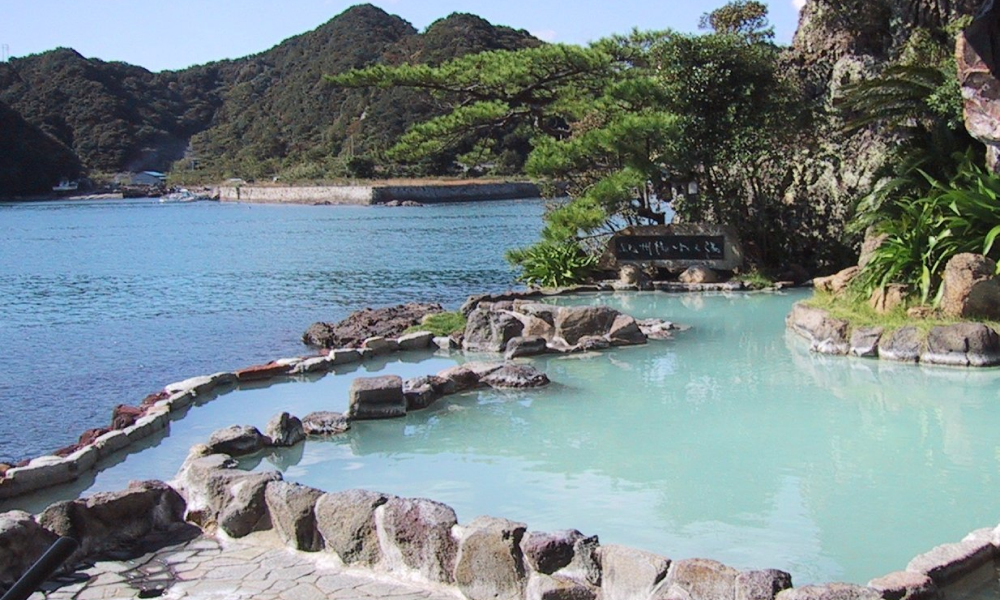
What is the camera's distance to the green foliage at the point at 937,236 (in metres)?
12.3

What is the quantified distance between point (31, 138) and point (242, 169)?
67.0 ft

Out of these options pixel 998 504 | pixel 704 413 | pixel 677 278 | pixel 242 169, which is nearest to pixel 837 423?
pixel 704 413

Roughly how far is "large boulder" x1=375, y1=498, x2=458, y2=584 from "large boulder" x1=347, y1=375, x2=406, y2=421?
3.65 m

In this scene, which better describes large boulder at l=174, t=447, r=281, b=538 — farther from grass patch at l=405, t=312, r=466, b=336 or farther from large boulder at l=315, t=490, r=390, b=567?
grass patch at l=405, t=312, r=466, b=336

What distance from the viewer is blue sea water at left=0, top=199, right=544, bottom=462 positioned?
13.5 m

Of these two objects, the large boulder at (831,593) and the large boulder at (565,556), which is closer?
the large boulder at (831,593)

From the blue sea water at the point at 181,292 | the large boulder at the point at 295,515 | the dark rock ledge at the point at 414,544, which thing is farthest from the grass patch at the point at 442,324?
the large boulder at the point at 295,515

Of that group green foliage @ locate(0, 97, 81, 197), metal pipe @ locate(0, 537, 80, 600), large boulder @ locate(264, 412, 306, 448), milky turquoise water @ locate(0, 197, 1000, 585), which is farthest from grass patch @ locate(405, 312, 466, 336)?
green foliage @ locate(0, 97, 81, 197)

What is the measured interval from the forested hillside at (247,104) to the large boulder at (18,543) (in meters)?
84.5

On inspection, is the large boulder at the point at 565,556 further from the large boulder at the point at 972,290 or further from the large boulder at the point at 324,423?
the large boulder at the point at 972,290

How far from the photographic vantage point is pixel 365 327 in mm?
16266

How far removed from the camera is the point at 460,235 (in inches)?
1702

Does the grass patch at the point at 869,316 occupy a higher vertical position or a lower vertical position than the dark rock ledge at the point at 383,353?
higher

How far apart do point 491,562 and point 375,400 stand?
4422 millimetres
